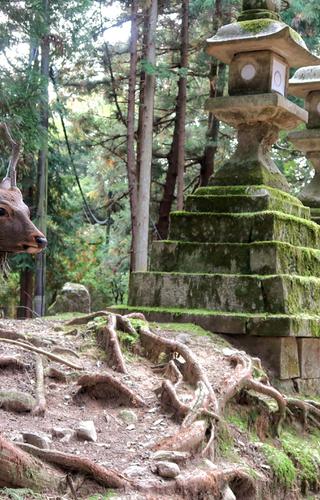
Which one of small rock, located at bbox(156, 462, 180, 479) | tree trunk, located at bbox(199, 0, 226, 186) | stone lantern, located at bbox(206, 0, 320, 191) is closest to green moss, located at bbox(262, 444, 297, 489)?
small rock, located at bbox(156, 462, 180, 479)

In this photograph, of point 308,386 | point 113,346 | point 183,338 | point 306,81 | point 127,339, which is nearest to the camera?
point 113,346

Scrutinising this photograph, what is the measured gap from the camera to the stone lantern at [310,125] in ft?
42.4

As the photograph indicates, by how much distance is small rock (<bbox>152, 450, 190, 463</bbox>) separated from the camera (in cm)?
487

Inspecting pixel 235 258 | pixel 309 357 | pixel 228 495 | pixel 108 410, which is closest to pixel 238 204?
pixel 235 258

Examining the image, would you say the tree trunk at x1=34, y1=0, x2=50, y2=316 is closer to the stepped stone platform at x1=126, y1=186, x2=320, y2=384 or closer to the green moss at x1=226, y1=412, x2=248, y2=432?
the stepped stone platform at x1=126, y1=186, x2=320, y2=384

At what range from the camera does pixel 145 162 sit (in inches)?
643

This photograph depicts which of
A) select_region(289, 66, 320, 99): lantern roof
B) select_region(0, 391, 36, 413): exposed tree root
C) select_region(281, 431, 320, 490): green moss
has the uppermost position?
select_region(289, 66, 320, 99): lantern roof

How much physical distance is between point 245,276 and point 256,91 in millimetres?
2657

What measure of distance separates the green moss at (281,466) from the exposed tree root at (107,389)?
1.16 metres

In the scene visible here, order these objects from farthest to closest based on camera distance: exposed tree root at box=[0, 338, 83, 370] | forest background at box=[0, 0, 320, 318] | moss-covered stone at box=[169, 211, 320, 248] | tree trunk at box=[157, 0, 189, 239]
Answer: tree trunk at box=[157, 0, 189, 239], forest background at box=[0, 0, 320, 318], moss-covered stone at box=[169, 211, 320, 248], exposed tree root at box=[0, 338, 83, 370]

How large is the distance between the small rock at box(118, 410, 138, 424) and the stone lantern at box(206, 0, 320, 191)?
4337 mm

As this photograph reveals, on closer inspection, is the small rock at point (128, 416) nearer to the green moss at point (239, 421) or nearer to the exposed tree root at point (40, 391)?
the exposed tree root at point (40, 391)

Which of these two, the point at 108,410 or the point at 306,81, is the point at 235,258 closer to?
the point at 108,410

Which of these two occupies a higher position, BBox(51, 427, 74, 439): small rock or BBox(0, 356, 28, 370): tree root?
BBox(0, 356, 28, 370): tree root
